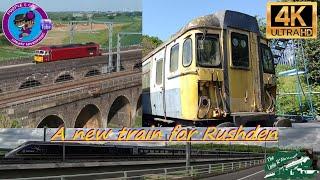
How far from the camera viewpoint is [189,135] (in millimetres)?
8219

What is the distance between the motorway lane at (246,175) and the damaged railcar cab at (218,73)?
592 millimetres

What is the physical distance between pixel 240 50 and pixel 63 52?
2.23 m

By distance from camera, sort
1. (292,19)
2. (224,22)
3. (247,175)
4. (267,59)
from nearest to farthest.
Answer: (247,175) < (292,19) < (224,22) < (267,59)

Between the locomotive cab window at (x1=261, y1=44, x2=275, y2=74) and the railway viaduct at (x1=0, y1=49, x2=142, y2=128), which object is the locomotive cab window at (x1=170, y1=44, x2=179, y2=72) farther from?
the locomotive cab window at (x1=261, y1=44, x2=275, y2=74)

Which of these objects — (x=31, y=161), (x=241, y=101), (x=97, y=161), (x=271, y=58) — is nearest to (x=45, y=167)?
(x=31, y=161)

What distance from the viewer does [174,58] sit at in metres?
8.01

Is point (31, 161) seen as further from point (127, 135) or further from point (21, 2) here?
point (21, 2)

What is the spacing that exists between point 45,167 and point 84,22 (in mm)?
2000

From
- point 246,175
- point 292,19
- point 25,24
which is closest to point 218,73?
point 292,19

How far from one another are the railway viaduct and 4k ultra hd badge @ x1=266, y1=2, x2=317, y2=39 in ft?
5.85

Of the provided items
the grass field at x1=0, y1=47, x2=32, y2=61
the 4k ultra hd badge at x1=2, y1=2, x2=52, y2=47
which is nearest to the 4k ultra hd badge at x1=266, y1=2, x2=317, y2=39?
the 4k ultra hd badge at x1=2, y1=2, x2=52, y2=47

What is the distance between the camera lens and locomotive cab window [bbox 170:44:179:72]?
314 inches

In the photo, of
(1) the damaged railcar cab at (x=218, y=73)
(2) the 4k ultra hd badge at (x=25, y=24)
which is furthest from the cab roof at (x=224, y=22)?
(2) the 4k ultra hd badge at (x=25, y=24)

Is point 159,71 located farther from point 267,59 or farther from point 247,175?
point 247,175
